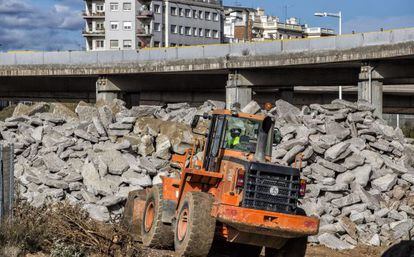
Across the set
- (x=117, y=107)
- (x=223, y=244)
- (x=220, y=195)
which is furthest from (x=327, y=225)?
(x=117, y=107)

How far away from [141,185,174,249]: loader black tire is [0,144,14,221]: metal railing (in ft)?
9.93

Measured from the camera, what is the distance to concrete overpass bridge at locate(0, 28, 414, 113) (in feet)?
132

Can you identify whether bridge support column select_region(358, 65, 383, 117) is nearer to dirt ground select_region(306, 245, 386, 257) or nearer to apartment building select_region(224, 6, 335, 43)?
dirt ground select_region(306, 245, 386, 257)

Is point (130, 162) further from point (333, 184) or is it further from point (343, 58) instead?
point (343, 58)

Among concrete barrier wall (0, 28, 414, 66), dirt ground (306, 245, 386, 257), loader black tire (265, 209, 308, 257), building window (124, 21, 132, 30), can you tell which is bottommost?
dirt ground (306, 245, 386, 257)

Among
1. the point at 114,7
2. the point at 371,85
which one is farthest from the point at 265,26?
the point at 371,85

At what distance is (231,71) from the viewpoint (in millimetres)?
A: 47531

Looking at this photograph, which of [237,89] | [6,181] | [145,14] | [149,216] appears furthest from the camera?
[145,14]

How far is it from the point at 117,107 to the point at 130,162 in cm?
890

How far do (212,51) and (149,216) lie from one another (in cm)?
3200

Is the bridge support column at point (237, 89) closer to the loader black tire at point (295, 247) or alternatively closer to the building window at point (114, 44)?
→ the loader black tire at point (295, 247)

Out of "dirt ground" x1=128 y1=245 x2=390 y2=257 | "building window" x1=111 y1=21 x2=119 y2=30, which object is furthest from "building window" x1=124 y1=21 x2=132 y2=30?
"dirt ground" x1=128 y1=245 x2=390 y2=257

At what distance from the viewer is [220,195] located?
1602cm

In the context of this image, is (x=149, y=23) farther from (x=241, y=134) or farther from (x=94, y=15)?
(x=241, y=134)
